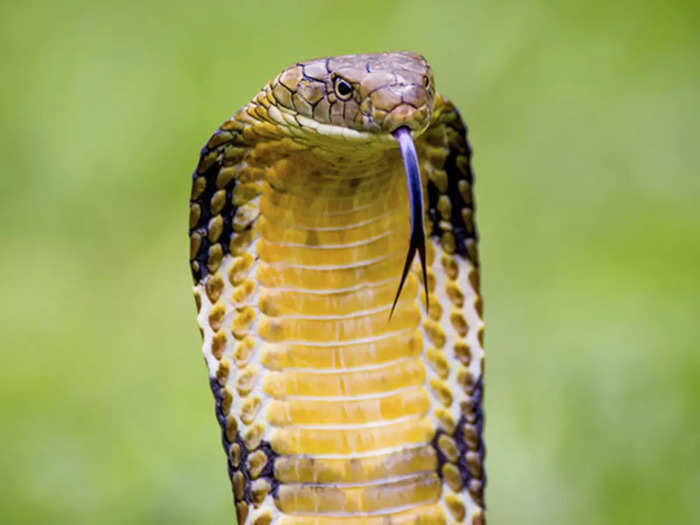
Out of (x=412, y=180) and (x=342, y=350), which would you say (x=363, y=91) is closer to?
(x=412, y=180)

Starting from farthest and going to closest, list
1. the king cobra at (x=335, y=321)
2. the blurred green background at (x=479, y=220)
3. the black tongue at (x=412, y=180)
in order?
the blurred green background at (x=479, y=220), the king cobra at (x=335, y=321), the black tongue at (x=412, y=180)

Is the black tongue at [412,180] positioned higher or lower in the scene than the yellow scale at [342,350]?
higher

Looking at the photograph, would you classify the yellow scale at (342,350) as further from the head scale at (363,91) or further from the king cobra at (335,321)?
the head scale at (363,91)

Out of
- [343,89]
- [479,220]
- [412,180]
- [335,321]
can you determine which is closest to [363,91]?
[343,89]

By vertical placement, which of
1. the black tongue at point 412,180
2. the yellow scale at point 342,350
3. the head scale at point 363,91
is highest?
the head scale at point 363,91

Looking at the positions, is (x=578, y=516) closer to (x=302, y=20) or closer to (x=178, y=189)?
(x=178, y=189)

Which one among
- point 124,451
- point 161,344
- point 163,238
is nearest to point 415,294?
point 124,451

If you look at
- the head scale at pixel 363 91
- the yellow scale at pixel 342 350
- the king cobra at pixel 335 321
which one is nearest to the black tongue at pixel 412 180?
the head scale at pixel 363 91

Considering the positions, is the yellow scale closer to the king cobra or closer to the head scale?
the king cobra
